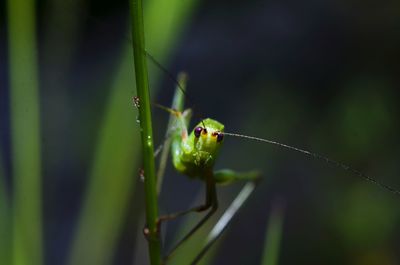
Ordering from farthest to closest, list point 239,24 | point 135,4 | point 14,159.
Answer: point 239,24, point 14,159, point 135,4

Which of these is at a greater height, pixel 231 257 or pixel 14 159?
pixel 14 159

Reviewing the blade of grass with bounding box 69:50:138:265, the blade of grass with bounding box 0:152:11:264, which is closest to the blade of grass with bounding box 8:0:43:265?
the blade of grass with bounding box 0:152:11:264

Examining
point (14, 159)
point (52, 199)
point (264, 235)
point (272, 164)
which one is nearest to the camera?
point (14, 159)

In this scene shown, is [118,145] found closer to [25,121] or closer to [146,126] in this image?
[25,121]

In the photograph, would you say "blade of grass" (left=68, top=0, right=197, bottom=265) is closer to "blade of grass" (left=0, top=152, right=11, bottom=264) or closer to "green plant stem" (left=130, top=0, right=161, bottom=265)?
"blade of grass" (left=0, top=152, right=11, bottom=264)

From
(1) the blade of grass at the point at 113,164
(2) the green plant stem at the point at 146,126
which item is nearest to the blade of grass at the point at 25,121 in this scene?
(1) the blade of grass at the point at 113,164

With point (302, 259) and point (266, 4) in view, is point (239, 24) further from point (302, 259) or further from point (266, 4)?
point (302, 259)

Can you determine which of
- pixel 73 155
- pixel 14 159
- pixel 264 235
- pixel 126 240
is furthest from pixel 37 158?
pixel 264 235

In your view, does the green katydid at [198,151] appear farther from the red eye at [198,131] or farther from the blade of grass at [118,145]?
the blade of grass at [118,145]
